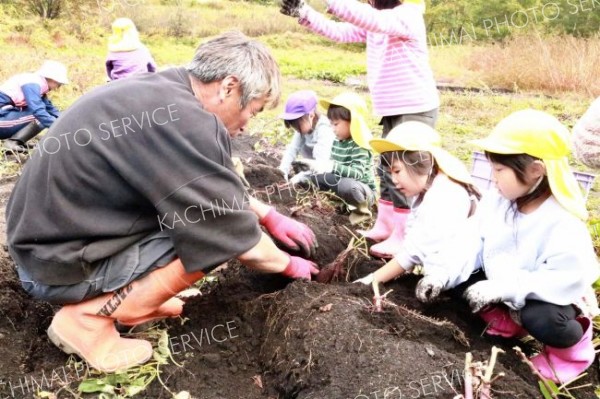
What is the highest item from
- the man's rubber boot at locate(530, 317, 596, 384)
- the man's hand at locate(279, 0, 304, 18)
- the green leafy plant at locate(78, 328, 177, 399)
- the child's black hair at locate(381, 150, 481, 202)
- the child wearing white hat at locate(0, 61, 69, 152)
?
the man's hand at locate(279, 0, 304, 18)

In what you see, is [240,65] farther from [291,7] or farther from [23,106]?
[23,106]

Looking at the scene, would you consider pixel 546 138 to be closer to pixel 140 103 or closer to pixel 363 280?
pixel 363 280

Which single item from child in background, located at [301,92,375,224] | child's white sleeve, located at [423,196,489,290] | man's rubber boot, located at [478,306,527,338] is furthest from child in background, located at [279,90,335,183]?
man's rubber boot, located at [478,306,527,338]

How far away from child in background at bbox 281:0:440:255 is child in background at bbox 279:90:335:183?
523mm

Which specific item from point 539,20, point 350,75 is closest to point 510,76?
point 350,75

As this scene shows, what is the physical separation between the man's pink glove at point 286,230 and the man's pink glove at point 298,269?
107 millimetres

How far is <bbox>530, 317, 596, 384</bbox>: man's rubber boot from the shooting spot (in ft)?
6.68

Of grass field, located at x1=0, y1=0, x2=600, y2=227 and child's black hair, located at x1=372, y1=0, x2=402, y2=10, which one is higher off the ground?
child's black hair, located at x1=372, y1=0, x2=402, y2=10

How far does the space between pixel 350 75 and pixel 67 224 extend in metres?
11.2

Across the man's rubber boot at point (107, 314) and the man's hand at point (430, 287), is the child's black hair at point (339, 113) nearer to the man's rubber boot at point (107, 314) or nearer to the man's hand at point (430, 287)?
the man's hand at point (430, 287)

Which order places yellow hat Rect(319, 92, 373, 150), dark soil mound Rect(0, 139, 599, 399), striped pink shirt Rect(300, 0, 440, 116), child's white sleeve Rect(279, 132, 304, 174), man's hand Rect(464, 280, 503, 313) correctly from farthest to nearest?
child's white sleeve Rect(279, 132, 304, 174)
yellow hat Rect(319, 92, 373, 150)
striped pink shirt Rect(300, 0, 440, 116)
man's hand Rect(464, 280, 503, 313)
dark soil mound Rect(0, 139, 599, 399)

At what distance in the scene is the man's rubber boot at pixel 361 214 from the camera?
355 cm

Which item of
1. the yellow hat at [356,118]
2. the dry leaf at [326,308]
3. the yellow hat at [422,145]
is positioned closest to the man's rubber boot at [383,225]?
the yellow hat at [356,118]

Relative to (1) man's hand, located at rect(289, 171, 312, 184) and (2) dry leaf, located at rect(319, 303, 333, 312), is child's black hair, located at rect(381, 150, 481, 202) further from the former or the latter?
(1) man's hand, located at rect(289, 171, 312, 184)
